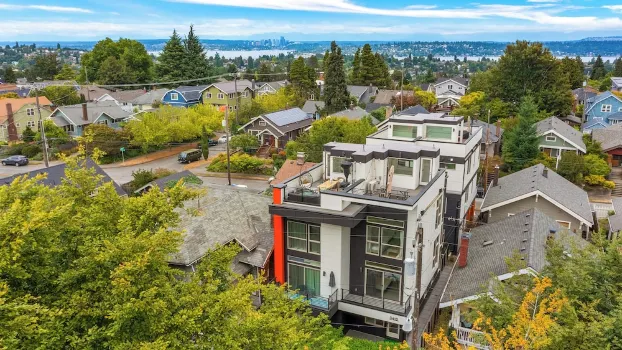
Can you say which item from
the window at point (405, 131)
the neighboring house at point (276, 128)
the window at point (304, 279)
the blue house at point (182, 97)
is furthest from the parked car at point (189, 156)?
the window at point (304, 279)

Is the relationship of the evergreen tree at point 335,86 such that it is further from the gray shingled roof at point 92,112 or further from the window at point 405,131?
the window at point 405,131

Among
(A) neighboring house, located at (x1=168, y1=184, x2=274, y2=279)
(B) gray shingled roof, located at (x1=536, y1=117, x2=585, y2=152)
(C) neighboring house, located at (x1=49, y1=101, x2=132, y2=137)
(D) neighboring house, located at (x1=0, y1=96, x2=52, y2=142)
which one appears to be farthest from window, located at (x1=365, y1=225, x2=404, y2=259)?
(D) neighboring house, located at (x1=0, y1=96, x2=52, y2=142)

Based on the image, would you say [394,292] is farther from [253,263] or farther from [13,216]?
[13,216]

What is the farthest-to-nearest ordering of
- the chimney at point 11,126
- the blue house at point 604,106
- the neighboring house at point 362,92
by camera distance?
the neighboring house at point 362,92 → the blue house at point 604,106 → the chimney at point 11,126

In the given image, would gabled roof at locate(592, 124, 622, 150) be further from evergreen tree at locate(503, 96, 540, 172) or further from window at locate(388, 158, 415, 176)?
window at locate(388, 158, 415, 176)

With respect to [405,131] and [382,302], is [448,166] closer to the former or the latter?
[405,131]

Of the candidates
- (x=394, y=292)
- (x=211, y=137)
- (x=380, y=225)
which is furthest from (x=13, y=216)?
(x=211, y=137)
